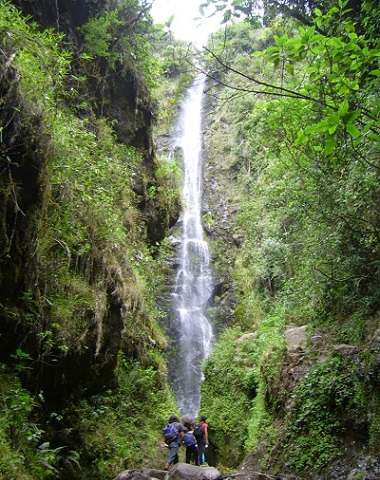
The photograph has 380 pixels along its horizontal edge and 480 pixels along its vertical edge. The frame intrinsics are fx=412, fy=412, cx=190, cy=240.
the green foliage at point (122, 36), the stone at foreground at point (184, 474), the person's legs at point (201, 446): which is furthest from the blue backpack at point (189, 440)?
the green foliage at point (122, 36)

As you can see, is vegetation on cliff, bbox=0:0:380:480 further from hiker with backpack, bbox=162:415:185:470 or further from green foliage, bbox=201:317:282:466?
hiker with backpack, bbox=162:415:185:470

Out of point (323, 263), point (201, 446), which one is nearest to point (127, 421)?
point (201, 446)

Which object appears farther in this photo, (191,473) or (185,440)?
(185,440)

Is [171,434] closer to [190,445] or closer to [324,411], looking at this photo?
[190,445]

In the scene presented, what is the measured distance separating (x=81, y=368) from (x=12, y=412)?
87.3 inches

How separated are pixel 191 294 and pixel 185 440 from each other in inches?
447

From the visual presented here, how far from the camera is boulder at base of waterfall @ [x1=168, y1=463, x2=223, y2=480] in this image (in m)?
6.61

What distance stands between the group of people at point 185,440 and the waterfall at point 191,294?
256 inches

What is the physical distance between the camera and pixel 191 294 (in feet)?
67.2

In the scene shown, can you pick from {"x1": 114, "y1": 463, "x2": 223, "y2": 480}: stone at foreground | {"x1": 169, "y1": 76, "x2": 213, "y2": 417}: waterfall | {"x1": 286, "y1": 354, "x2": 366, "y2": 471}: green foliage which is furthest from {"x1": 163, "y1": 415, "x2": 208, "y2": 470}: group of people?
{"x1": 169, "y1": 76, "x2": 213, "y2": 417}: waterfall

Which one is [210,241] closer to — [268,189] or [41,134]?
[268,189]

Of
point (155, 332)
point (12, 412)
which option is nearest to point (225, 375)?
point (155, 332)

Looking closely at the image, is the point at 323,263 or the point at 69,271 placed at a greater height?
the point at 323,263

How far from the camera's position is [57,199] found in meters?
6.55
